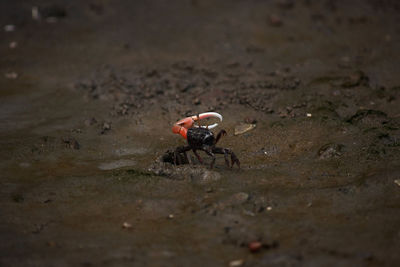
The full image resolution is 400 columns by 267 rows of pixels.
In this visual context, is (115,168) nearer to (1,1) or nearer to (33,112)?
(33,112)

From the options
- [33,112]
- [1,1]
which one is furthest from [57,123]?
[1,1]

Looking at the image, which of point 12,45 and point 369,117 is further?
point 12,45

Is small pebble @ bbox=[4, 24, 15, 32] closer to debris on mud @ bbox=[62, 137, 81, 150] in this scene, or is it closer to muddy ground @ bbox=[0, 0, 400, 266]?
muddy ground @ bbox=[0, 0, 400, 266]

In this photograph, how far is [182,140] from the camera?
5.01 meters

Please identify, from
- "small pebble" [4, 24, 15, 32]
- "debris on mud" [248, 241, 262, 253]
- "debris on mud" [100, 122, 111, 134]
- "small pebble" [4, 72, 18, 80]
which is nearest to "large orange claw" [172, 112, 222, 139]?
"debris on mud" [100, 122, 111, 134]

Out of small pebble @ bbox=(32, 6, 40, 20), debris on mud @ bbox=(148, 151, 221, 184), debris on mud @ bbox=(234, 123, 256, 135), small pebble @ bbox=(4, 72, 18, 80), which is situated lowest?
debris on mud @ bbox=(148, 151, 221, 184)

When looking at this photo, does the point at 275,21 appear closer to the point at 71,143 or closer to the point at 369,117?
the point at 369,117

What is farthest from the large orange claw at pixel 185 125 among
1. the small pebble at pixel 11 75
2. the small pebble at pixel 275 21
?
the small pebble at pixel 275 21

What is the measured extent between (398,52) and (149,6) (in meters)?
4.38

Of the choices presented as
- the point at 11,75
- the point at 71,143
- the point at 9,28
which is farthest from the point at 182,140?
the point at 9,28

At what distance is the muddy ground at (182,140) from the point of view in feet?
10.5

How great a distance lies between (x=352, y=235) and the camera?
10.3 ft

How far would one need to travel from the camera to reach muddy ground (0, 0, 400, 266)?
3205mm

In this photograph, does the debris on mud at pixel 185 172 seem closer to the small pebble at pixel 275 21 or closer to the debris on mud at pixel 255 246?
the debris on mud at pixel 255 246
